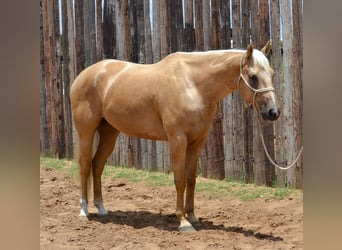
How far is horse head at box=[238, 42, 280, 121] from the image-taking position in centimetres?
312

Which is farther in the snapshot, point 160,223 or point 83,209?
point 83,209

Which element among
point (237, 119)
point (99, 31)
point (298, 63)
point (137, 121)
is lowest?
point (237, 119)

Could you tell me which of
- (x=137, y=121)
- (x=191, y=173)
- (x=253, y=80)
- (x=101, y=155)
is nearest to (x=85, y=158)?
(x=101, y=155)

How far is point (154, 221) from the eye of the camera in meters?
3.81

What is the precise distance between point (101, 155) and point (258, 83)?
1642 millimetres

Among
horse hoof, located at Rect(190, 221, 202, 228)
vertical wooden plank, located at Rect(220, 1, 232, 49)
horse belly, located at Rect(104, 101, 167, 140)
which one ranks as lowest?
horse hoof, located at Rect(190, 221, 202, 228)

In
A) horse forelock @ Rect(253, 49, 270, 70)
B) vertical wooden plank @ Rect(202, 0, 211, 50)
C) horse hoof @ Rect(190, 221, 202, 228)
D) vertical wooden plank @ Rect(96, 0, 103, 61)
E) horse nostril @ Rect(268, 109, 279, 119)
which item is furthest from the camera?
vertical wooden plank @ Rect(96, 0, 103, 61)

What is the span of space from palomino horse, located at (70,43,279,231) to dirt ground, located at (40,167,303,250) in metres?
0.19

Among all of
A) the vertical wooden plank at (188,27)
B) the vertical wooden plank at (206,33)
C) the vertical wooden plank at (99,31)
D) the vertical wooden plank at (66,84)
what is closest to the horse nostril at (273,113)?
the vertical wooden plank at (206,33)

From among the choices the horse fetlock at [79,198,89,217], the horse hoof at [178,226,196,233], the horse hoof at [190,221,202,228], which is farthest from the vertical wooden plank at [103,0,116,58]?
the horse hoof at [178,226,196,233]

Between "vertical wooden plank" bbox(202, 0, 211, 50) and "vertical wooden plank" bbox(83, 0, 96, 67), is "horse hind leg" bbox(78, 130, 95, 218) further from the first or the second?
"vertical wooden plank" bbox(83, 0, 96, 67)

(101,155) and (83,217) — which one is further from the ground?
(101,155)

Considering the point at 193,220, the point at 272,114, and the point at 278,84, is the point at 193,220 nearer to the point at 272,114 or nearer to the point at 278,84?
the point at 272,114
